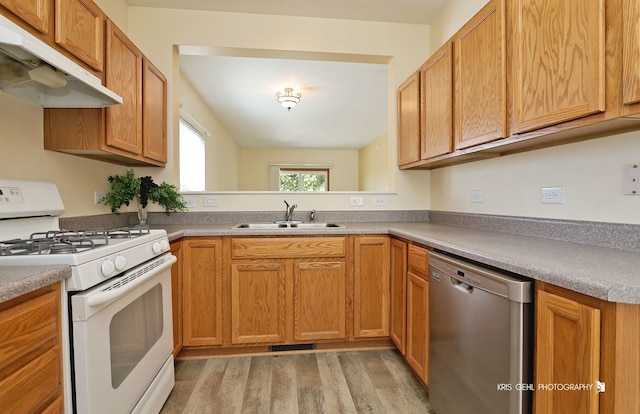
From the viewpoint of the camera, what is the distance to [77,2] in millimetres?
1453

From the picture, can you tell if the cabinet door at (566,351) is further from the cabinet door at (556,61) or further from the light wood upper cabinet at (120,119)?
the light wood upper cabinet at (120,119)

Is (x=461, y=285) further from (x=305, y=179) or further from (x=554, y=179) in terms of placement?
(x=305, y=179)

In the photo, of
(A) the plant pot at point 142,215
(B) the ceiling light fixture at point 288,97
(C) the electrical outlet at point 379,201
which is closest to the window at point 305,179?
(B) the ceiling light fixture at point 288,97

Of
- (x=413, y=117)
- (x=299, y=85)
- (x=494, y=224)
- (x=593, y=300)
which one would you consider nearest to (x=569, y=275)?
(x=593, y=300)

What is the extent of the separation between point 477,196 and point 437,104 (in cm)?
69

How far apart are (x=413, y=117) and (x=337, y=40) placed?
970 mm

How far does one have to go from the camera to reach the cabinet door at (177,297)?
1.96 metres

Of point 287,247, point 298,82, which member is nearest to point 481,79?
point 287,247

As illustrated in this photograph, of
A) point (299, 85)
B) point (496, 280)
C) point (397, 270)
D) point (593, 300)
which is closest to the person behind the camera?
point (593, 300)

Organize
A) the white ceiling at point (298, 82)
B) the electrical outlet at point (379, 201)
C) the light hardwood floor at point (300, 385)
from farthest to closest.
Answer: the electrical outlet at point (379, 201) → the white ceiling at point (298, 82) → the light hardwood floor at point (300, 385)

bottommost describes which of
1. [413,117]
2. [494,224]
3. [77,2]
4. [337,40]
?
[494,224]

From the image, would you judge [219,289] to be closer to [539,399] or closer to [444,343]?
[444,343]

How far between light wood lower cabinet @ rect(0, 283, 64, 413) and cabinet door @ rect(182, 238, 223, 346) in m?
1.08

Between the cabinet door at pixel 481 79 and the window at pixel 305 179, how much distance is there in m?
6.74
